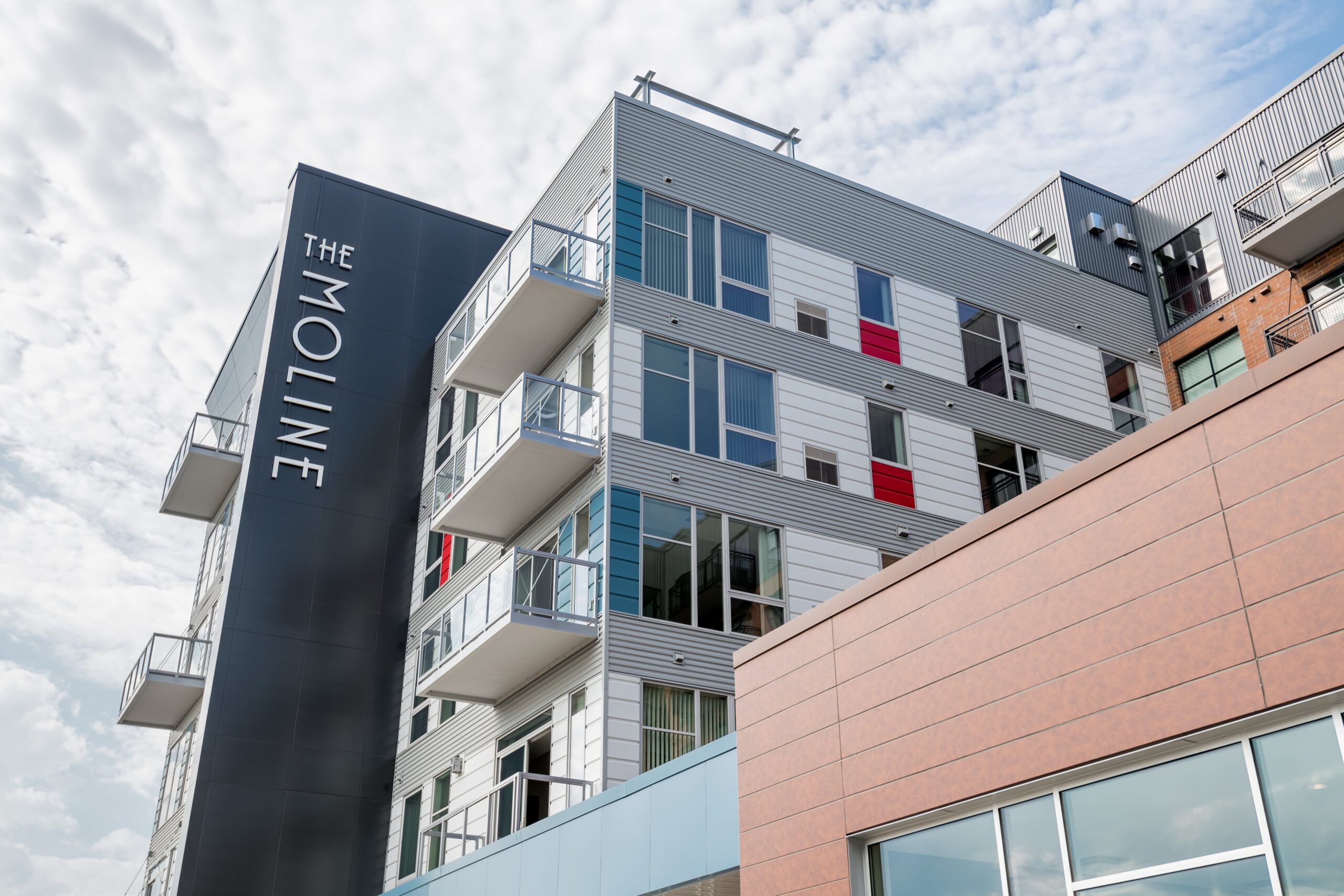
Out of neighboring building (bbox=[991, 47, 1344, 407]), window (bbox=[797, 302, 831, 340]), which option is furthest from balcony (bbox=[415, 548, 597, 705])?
neighboring building (bbox=[991, 47, 1344, 407])

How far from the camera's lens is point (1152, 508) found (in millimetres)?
7898

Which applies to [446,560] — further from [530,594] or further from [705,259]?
[705,259]

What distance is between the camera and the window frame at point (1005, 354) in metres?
23.4

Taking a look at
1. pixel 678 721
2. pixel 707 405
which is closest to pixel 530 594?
pixel 678 721

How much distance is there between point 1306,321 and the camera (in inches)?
874

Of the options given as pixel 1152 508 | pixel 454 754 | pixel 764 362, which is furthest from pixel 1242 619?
pixel 454 754

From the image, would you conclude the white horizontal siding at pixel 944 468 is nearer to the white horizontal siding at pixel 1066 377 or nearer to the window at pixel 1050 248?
the white horizontal siding at pixel 1066 377

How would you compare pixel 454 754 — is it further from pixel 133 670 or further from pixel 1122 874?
pixel 1122 874

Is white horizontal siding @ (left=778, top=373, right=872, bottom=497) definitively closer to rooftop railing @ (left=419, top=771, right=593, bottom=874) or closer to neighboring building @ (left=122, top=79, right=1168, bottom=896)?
neighboring building @ (left=122, top=79, right=1168, bottom=896)

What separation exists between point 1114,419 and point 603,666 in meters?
13.2

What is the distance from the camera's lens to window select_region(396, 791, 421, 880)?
2305 cm

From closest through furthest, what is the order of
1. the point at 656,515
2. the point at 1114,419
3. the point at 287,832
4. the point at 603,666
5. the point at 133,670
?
the point at 603,666
the point at 656,515
the point at 287,832
the point at 1114,419
the point at 133,670

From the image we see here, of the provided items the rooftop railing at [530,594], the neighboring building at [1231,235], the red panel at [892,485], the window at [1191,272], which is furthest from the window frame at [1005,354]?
the rooftop railing at [530,594]

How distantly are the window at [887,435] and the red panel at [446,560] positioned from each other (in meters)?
9.02
